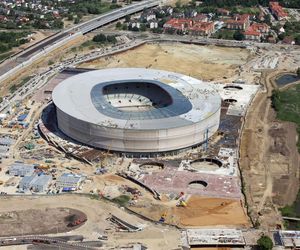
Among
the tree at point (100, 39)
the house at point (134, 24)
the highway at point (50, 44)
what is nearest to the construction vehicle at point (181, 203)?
the highway at point (50, 44)

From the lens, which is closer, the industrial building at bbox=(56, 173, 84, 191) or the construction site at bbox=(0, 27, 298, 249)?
the construction site at bbox=(0, 27, 298, 249)

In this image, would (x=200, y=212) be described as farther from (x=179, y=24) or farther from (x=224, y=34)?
(x=179, y=24)

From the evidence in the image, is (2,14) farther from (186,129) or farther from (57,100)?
(186,129)

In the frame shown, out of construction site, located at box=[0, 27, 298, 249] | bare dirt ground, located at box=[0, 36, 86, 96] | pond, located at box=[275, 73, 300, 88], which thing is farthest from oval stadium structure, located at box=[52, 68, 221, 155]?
pond, located at box=[275, 73, 300, 88]

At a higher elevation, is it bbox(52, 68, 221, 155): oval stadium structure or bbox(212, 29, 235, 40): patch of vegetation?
bbox(52, 68, 221, 155): oval stadium structure

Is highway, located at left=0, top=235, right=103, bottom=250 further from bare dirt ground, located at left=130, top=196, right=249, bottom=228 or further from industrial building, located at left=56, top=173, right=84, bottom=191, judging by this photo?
industrial building, located at left=56, top=173, right=84, bottom=191

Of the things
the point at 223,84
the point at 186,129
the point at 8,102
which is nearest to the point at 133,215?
the point at 186,129

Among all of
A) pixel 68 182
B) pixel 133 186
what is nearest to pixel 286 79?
pixel 133 186
